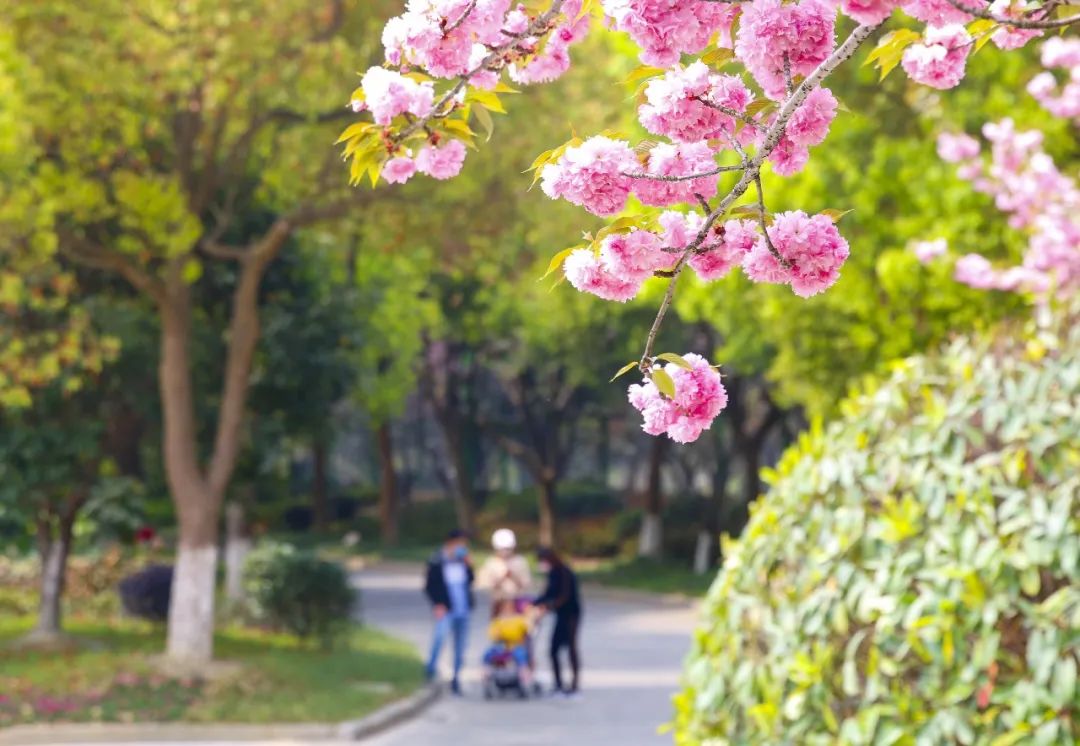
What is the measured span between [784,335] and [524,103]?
6581 mm

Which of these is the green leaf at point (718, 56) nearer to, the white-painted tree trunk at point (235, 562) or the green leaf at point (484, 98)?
the green leaf at point (484, 98)

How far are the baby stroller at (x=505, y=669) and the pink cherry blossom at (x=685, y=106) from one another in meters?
15.2

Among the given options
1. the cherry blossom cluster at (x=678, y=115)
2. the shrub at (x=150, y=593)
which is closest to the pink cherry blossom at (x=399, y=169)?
the cherry blossom cluster at (x=678, y=115)

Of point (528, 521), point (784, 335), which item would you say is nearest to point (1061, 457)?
point (784, 335)

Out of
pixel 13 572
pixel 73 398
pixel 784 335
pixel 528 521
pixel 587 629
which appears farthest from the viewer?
pixel 528 521

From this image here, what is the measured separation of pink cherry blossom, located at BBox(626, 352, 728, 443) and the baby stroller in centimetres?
1484

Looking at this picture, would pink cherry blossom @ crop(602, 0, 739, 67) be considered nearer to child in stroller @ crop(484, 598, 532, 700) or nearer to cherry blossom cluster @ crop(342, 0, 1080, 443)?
cherry blossom cluster @ crop(342, 0, 1080, 443)

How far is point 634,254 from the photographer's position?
3.74m

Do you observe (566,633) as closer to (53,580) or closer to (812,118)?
(53,580)

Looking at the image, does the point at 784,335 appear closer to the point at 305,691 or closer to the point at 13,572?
the point at 305,691

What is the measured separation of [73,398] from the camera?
2119 centimetres

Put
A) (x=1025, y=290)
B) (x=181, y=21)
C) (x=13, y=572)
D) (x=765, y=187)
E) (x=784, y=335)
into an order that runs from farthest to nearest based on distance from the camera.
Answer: (x=13, y=572) → (x=784, y=335) → (x=765, y=187) → (x=1025, y=290) → (x=181, y=21)

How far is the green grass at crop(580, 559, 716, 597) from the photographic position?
3678 centimetres

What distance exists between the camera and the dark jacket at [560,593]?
1824 centimetres
